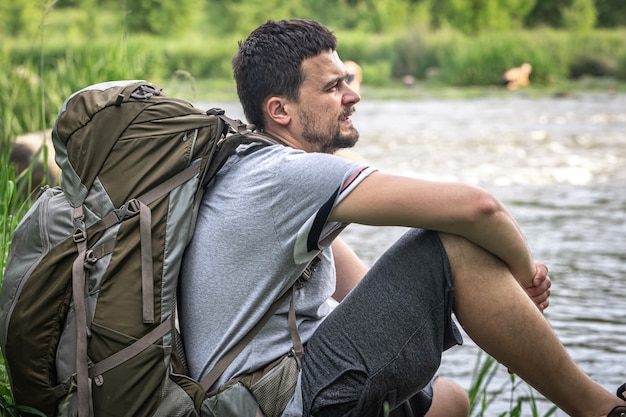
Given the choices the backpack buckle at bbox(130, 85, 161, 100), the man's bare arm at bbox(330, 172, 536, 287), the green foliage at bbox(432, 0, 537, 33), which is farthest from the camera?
the green foliage at bbox(432, 0, 537, 33)

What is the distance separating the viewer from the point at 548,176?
1059 centimetres

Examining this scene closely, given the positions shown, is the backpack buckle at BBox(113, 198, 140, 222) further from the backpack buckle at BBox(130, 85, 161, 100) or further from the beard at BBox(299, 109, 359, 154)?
the beard at BBox(299, 109, 359, 154)

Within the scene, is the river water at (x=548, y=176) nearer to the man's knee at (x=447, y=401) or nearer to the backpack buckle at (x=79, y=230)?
the man's knee at (x=447, y=401)

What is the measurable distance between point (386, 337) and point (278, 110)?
0.64 m

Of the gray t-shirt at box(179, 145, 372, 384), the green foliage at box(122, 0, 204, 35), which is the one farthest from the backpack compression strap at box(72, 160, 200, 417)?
the green foliage at box(122, 0, 204, 35)

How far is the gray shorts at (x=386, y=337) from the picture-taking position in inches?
85.9

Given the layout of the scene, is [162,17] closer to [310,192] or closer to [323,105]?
[323,105]

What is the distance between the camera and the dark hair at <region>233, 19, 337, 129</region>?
96.9 inches

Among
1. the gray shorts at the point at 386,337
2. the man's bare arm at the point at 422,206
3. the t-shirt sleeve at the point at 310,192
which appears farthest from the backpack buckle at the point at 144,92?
the gray shorts at the point at 386,337

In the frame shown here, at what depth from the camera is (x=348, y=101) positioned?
248 cm

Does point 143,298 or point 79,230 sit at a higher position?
point 79,230

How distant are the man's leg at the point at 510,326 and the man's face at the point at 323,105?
445mm

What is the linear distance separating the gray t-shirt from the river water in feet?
5.78

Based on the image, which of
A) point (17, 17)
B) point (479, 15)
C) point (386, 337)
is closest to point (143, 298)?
point (386, 337)
